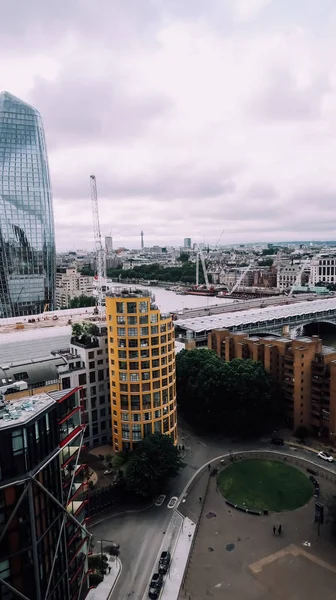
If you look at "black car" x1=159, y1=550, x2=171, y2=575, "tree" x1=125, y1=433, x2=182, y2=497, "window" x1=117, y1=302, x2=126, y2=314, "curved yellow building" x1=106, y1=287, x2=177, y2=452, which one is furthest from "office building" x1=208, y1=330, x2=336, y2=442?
"black car" x1=159, y1=550, x2=171, y2=575

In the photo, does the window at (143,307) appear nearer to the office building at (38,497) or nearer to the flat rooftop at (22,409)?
the office building at (38,497)

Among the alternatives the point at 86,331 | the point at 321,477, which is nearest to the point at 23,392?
the point at 86,331

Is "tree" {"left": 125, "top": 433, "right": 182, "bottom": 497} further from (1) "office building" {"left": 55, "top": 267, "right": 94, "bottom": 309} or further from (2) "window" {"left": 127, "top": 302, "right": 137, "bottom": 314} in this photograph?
(1) "office building" {"left": 55, "top": 267, "right": 94, "bottom": 309}

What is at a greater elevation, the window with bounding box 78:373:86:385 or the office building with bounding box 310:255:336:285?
the office building with bounding box 310:255:336:285

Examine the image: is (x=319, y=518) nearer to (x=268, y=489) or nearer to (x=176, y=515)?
(x=268, y=489)

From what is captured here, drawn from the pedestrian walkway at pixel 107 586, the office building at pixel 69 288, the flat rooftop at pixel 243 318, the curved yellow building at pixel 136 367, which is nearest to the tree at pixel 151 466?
the curved yellow building at pixel 136 367

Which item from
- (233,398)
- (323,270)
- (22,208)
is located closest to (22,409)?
(233,398)
